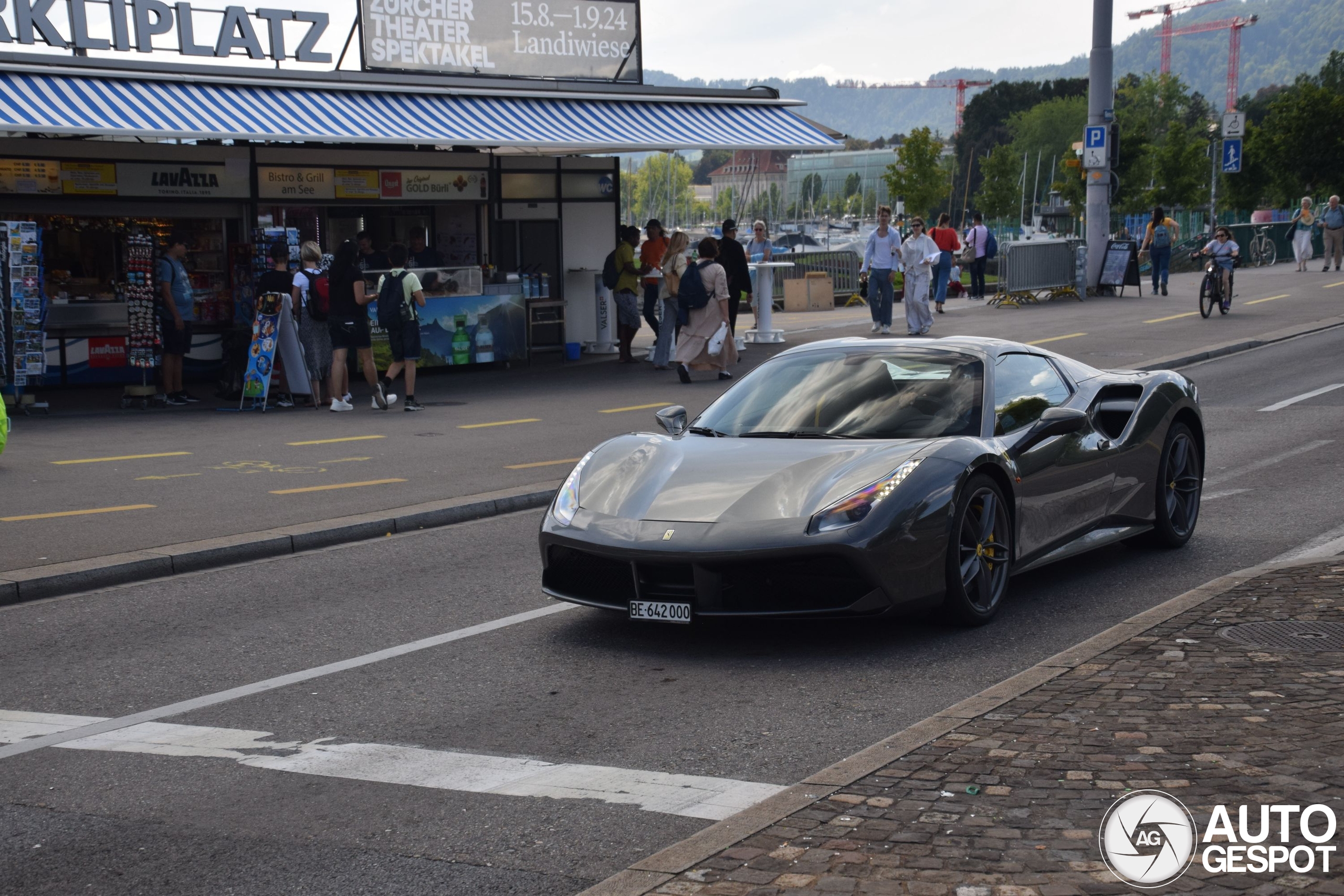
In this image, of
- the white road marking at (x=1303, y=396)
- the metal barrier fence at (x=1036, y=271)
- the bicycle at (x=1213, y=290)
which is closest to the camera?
the white road marking at (x=1303, y=396)

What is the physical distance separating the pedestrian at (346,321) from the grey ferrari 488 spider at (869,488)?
377 inches

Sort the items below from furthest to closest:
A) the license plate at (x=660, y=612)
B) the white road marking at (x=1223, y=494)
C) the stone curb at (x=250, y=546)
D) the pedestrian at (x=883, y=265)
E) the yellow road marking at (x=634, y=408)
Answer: the pedestrian at (x=883, y=265) → the yellow road marking at (x=634, y=408) → the white road marking at (x=1223, y=494) → the stone curb at (x=250, y=546) → the license plate at (x=660, y=612)

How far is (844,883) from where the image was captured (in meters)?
3.86

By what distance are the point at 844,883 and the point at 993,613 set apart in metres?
3.50

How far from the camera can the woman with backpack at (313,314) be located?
17500mm

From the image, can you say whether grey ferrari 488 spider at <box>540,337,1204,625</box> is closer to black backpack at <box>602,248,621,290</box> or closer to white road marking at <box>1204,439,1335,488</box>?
white road marking at <box>1204,439,1335,488</box>

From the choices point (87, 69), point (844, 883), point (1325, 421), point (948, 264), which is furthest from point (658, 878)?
point (948, 264)

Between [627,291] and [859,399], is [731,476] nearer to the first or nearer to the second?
[859,399]

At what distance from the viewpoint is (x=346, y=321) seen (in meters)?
17.2

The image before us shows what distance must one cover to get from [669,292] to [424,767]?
16.0m

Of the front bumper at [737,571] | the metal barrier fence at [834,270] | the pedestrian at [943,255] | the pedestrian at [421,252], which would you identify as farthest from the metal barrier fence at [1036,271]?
the front bumper at [737,571]

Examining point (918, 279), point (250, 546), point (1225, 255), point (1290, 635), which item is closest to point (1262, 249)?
point (1225, 255)

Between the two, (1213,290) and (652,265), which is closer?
(652,265)

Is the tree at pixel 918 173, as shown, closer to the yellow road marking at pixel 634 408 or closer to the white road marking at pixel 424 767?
the yellow road marking at pixel 634 408
